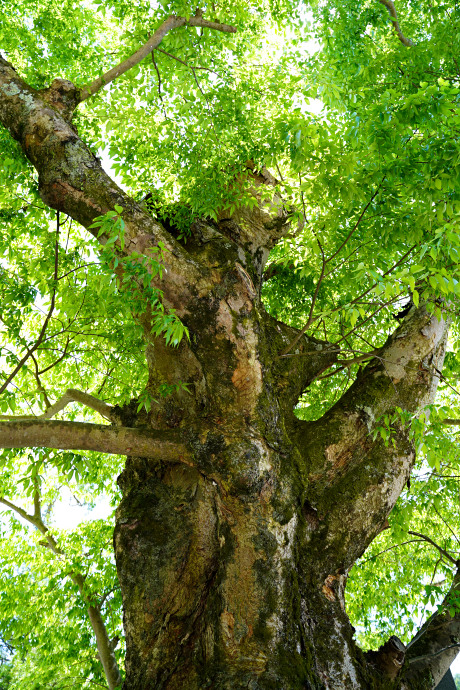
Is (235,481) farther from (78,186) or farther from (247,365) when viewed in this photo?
(78,186)

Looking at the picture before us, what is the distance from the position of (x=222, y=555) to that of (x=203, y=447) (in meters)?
0.67

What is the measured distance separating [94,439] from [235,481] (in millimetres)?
909

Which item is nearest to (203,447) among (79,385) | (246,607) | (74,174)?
(246,607)

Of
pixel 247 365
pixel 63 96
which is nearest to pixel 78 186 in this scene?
pixel 63 96

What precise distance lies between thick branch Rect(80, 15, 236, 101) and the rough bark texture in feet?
0.81

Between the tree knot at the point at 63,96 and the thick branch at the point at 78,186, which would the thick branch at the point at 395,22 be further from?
the thick branch at the point at 78,186

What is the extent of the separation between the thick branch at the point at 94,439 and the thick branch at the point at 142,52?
2.92m

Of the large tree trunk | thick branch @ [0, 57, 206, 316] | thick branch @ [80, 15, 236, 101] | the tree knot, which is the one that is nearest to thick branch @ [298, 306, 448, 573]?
the large tree trunk

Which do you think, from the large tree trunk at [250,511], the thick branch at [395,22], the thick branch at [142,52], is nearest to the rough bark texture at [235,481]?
the large tree trunk at [250,511]

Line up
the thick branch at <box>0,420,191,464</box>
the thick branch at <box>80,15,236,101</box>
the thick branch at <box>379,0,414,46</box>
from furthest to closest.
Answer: the thick branch at <box>379,0,414,46</box> < the thick branch at <box>80,15,236,101</box> < the thick branch at <box>0,420,191,464</box>

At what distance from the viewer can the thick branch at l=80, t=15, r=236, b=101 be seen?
14.8ft

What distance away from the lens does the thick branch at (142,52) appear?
4.51 metres

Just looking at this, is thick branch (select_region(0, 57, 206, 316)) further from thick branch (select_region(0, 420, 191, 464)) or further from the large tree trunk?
thick branch (select_region(0, 420, 191, 464))

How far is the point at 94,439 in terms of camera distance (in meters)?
3.15
